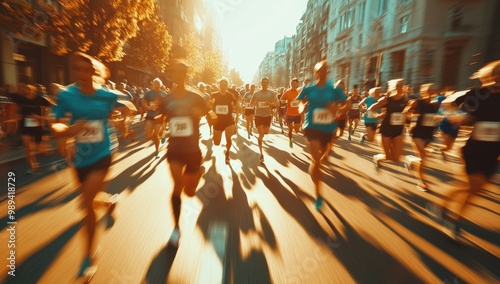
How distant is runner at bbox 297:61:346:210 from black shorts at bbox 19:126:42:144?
543 cm

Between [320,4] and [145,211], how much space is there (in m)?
68.8

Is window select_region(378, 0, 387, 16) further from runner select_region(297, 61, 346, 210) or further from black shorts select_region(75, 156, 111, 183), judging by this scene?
black shorts select_region(75, 156, 111, 183)

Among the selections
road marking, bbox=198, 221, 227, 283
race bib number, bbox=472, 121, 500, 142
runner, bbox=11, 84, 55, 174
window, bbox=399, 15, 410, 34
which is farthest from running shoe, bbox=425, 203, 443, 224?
window, bbox=399, 15, 410, 34

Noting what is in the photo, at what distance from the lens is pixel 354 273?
2.73 metres

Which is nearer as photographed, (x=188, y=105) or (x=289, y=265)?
(x=289, y=265)

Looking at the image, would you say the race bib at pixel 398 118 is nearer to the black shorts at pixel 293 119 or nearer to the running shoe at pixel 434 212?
the running shoe at pixel 434 212

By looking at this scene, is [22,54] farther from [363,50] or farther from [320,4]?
[320,4]

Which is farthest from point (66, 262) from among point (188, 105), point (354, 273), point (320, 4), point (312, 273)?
point (320, 4)

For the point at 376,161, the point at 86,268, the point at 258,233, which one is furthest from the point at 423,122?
the point at 86,268

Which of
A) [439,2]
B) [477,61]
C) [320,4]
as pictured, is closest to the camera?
[477,61]

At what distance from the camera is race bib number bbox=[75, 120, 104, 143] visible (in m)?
2.64

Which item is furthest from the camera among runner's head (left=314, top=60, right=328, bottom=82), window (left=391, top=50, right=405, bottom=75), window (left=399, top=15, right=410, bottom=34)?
window (left=391, top=50, right=405, bottom=75)

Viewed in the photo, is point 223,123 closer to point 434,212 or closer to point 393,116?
point 393,116

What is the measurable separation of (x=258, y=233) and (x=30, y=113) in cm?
520
